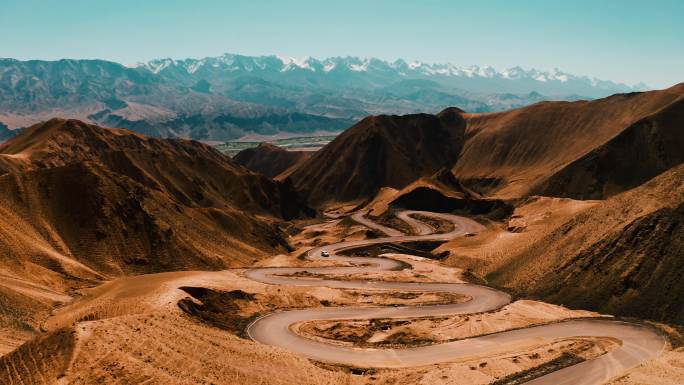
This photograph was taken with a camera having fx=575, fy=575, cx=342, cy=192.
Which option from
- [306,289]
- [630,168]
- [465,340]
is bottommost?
[306,289]

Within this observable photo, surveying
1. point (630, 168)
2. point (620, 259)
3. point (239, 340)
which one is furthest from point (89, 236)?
point (630, 168)

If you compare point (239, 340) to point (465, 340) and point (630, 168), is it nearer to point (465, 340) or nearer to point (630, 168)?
point (465, 340)

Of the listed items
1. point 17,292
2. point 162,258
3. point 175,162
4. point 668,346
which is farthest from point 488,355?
point 175,162

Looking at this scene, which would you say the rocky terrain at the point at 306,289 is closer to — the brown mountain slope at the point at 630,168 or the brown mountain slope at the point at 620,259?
the brown mountain slope at the point at 620,259

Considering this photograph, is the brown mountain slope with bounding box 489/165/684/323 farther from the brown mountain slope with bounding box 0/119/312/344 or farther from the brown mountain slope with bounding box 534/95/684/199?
the brown mountain slope with bounding box 534/95/684/199

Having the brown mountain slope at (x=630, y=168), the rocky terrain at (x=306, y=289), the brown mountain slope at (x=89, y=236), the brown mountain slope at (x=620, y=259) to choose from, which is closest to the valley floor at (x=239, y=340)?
the rocky terrain at (x=306, y=289)

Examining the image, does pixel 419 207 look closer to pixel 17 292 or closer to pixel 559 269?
pixel 559 269

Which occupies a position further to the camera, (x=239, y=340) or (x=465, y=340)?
(x=465, y=340)

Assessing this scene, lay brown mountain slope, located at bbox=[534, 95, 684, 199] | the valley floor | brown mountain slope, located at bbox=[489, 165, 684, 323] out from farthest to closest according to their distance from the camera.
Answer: brown mountain slope, located at bbox=[534, 95, 684, 199]
brown mountain slope, located at bbox=[489, 165, 684, 323]
the valley floor

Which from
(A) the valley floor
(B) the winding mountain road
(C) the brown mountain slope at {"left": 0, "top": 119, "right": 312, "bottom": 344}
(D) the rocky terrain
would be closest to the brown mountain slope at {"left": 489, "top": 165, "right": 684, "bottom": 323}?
(D) the rocky terrain
